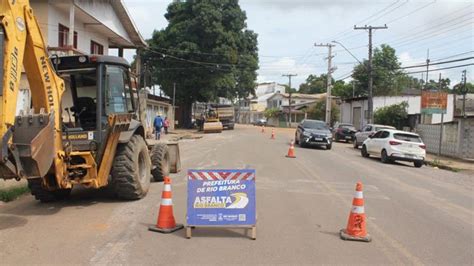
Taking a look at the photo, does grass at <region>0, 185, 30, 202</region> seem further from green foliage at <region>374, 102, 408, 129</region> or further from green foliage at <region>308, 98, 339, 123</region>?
green foliage at <region>308, 98, 339, 123</region>

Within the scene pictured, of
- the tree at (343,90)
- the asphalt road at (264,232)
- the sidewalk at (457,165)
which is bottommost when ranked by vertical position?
the sidewalk at (457,165)

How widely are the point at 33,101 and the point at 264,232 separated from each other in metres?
4.01

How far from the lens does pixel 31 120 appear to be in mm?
6938

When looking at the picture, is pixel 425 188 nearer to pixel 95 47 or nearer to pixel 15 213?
pixel 15 213

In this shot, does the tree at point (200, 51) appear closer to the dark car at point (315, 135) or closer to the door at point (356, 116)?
the door at point (356, 116)

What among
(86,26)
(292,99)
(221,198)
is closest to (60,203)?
(221,198)

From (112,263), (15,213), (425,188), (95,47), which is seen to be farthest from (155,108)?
(112,263)

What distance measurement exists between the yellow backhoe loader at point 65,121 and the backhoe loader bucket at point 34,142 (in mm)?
12

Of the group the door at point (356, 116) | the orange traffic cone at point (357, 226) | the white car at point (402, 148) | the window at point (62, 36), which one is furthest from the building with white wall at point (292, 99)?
the orange traffic cone at point (357, 226)

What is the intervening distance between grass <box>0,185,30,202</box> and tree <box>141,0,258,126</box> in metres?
42.9

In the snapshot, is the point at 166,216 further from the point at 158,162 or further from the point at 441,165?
the point at 441,165

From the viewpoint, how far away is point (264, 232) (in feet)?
24.5

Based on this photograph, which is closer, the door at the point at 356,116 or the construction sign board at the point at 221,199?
the construction sign board at the point at 221,199

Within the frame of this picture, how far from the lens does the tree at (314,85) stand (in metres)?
142
